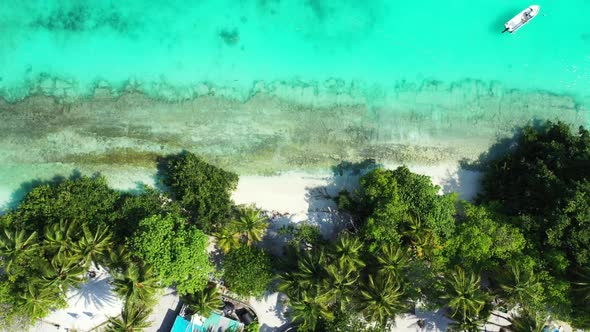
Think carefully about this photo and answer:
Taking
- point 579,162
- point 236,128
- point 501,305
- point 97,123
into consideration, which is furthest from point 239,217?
point 579,162

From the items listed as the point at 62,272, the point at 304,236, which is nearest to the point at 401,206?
the point at 304,236

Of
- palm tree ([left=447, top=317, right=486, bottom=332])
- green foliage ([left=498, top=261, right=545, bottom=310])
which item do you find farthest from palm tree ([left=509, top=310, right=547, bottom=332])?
palm tree ([left=447, top=317, right=486, bottom=332])

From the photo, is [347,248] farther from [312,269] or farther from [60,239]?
[60,239]

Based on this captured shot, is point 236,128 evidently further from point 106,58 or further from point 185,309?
point 185,309

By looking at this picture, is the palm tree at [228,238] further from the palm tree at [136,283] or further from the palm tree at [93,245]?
the palm tree at [93,245]

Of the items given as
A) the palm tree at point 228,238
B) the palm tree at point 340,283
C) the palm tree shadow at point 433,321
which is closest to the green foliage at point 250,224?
the palm tree at point 228,238

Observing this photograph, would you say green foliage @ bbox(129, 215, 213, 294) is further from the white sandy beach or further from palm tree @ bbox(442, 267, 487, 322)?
palm tree @ bbox(442, 267, 487, 322)
